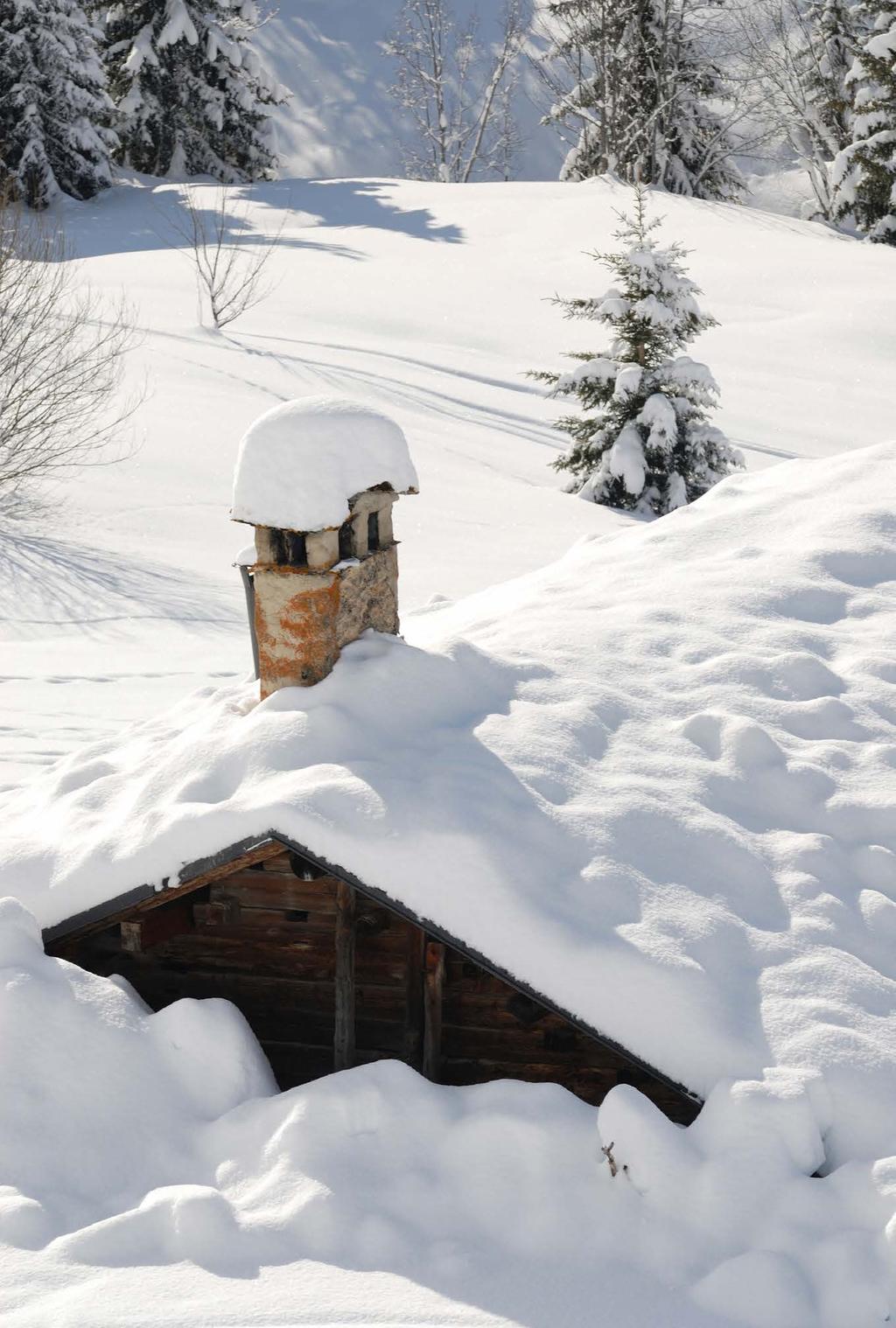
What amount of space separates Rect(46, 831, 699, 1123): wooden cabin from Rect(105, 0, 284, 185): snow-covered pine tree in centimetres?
2852

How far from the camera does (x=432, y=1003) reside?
5152 millimetres

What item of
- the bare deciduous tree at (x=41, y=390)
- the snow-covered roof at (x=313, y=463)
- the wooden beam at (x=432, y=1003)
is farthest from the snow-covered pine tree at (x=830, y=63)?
the wooden beam at (x=432, y=1003)

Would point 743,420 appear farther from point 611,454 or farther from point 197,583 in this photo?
point 197,583

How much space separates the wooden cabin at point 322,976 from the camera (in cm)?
512

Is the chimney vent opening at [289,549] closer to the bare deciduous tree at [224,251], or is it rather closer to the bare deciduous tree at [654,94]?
the bare deciduous tree at [224,251]

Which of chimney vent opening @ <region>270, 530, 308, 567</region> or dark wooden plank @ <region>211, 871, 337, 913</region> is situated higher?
chimney vent opening @ <region>270, 530, 308, 567</region>

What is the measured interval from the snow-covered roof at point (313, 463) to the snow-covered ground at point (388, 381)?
3468 millimetres

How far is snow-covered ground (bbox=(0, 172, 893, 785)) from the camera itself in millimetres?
11211

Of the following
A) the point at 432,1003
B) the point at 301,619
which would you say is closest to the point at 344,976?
the point at 432,1003

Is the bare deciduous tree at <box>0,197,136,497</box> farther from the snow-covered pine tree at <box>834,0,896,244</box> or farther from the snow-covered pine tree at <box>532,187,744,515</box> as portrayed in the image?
the snow-covered pine tree at <box>834,0,896,244</box>

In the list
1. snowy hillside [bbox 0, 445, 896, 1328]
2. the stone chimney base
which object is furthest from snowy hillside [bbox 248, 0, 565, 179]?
snowy hillside [bbox 0, 445, 896, 1328]

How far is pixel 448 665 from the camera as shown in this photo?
5848 millimetres

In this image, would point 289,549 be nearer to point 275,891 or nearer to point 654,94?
point 275,891

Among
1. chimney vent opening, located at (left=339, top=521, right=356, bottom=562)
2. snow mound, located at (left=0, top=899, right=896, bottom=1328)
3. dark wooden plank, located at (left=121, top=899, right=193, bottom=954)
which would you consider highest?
chimney vent opening, located at (left=339, top=521, right=356, bottom=562)
